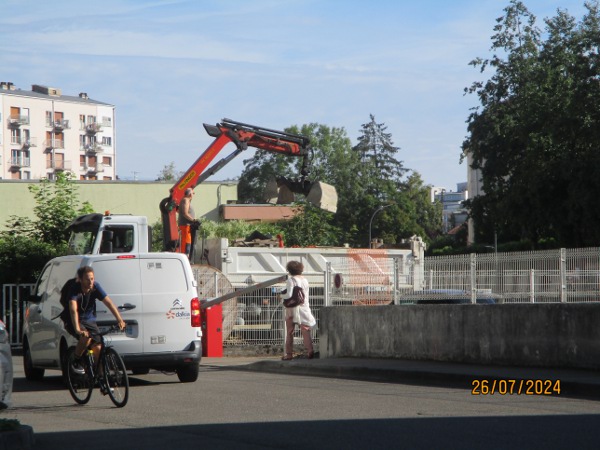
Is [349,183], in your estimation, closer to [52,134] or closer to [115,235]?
[52,134]

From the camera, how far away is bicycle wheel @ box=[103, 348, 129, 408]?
11.9m

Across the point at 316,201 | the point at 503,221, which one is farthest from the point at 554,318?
the point at 503,221

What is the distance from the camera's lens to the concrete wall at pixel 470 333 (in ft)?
48.2

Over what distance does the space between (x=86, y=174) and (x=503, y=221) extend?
93.8m

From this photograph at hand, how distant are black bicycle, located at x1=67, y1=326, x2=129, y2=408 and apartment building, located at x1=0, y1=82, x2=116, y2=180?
11918 centimetres

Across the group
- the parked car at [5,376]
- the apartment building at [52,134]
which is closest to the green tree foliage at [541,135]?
the parked car at [5,376]

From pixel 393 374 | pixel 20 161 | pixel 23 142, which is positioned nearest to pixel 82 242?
pixel 393 374

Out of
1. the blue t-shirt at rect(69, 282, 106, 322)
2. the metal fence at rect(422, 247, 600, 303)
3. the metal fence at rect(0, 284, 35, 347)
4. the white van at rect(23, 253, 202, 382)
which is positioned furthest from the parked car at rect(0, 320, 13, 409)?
the metal fence at rect(0, 284, 35, 347)

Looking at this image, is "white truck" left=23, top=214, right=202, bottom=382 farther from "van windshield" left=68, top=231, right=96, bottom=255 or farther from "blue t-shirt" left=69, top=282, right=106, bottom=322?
"van windshield" left=68, top=231, right=96, bottom=255

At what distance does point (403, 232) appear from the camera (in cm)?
10606

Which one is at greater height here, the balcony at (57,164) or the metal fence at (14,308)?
the balcony at (57,164)

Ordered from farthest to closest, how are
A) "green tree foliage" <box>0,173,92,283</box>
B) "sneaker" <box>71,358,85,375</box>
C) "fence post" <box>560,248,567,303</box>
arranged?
"green tree foliage" <box>0,173,92,283</box>
"fence post" <box>560,248,567,303</box>
"sneaker" <box>71,358,85,375</box>

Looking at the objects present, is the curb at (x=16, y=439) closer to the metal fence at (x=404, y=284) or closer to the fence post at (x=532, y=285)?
the metal fence at (x=404, y=284)
